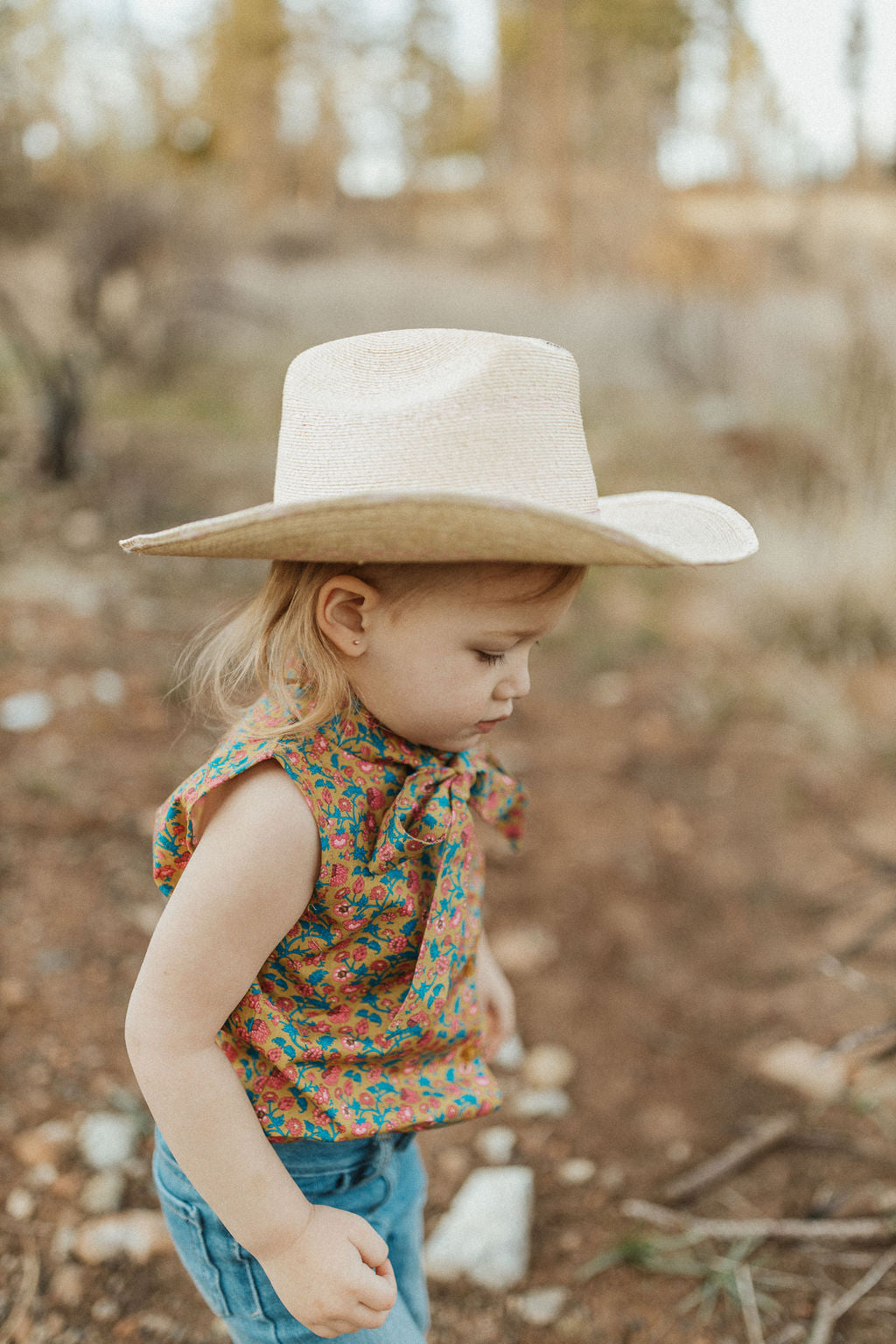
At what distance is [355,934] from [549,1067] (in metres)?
1.35

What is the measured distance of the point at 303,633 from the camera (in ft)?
3.67

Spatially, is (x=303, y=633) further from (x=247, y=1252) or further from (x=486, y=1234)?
(x=486, y=1234)

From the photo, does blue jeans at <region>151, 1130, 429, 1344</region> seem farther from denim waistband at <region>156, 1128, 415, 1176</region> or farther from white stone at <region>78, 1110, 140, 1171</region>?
white stone at <region>78, 1110, 140, 1171</region>

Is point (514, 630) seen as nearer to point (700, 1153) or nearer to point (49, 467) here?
point (700, 1153)

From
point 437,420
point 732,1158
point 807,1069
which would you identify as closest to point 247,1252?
point 437,420

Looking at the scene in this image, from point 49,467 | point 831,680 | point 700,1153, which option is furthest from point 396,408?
point 49,467

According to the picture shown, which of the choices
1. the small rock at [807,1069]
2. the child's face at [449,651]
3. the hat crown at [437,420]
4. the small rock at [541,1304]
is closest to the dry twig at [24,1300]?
the small rock at [541,1304]

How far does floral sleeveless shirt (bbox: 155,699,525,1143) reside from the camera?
1081mm

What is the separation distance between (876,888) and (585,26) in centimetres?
2086

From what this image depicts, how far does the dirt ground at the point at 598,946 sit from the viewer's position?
178 centimetres

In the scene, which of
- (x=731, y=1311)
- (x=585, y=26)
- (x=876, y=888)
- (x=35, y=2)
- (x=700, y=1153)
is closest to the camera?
(x=731, y=1311)

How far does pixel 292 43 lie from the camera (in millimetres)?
20312

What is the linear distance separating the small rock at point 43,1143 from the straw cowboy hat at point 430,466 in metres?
1.25

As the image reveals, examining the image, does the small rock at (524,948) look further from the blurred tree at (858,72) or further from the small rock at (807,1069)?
the blurred tree at (858,72)
